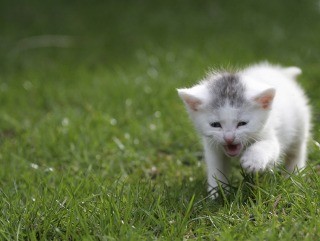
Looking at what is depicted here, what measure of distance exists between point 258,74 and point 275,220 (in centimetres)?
162

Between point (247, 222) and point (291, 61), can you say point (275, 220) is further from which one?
point (291, 61)

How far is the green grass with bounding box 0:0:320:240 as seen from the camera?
394 cm

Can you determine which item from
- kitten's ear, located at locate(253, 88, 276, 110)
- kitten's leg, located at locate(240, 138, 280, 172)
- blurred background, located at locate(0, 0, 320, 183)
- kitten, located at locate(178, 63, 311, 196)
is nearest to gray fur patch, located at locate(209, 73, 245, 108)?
kitten, located at locate(178, 63, 311, 196)

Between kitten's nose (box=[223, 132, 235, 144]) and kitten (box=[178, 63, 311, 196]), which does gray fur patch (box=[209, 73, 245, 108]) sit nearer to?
kitten (box=[178, 63, 311, 196])

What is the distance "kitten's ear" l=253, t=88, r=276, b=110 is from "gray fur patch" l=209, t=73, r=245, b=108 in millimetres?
104

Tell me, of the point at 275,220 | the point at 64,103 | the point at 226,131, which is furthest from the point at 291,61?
the point at 275,220

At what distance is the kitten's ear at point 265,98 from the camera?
4.19 meters

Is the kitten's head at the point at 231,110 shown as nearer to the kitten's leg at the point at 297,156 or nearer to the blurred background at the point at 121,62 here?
the kitten's leg at the point at 297,156

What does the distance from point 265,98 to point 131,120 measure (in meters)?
2.58

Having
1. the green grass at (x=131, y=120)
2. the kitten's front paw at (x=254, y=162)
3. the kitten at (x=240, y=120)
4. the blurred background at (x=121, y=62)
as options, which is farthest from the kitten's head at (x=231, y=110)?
the blurred background at (x=121, y=62)

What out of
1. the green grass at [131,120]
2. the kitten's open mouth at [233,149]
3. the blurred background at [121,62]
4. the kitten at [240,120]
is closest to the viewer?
the green grass at [131,120]

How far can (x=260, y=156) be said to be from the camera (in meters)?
4.14

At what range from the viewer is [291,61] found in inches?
312

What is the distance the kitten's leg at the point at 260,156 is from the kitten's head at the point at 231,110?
95mm
